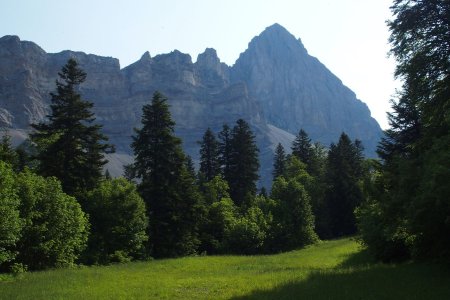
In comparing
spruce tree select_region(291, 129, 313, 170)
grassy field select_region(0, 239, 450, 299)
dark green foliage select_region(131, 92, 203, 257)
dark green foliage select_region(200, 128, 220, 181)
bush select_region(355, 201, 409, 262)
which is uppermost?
spruce tree select_region(291, 129, 313, 170)

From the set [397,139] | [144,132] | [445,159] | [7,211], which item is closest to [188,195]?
[144,132]

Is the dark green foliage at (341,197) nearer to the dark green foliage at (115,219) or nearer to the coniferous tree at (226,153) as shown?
the coniferous tree at (226,153)

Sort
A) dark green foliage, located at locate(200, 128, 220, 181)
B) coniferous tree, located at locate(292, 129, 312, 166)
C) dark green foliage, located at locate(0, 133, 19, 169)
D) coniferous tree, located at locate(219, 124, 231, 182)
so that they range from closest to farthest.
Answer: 1. dark green foliage, located at locate(0, 133, 19, 169)
2. coniferous tree, located at locate(219, 124, 231, 182)
3. dark green foliage, located at locate(200, 128, 220, 181)
4. coniferous tree, located at locate(292, 129, 312, 166)

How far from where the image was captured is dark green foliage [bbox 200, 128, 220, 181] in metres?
65.3

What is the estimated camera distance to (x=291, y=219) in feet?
169

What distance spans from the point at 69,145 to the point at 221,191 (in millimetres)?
23852

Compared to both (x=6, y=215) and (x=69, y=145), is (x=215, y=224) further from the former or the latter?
(x=6, y=215)

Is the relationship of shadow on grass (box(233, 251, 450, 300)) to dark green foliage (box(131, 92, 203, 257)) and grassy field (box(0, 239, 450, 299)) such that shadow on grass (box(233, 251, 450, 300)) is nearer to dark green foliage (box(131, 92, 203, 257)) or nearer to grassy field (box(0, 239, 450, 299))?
grassy field (box(0, 239, 450, 299))

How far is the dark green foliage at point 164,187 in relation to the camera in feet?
139

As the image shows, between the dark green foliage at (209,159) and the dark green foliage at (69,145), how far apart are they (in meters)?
26.3

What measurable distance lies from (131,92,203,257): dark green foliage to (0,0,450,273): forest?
0.32 ft

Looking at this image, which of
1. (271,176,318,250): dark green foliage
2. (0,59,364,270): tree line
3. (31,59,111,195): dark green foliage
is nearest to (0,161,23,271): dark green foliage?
(0,59,364,270): tree line

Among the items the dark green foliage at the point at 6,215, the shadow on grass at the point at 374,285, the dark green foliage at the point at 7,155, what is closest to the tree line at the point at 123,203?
the dark green foliage at the point at 6,215

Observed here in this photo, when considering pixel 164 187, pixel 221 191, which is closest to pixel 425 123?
pixel 164 187
